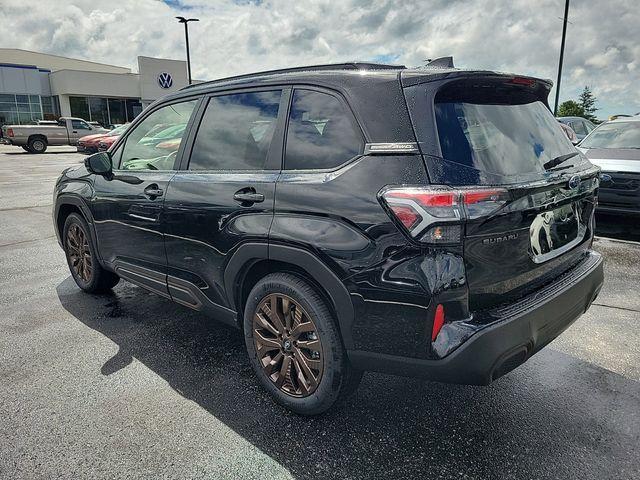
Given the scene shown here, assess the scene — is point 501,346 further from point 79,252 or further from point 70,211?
point 70,211

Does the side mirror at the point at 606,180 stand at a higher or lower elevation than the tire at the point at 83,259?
higher

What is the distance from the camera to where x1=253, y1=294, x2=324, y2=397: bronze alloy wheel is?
8.05 ft

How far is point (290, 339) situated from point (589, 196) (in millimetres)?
1928

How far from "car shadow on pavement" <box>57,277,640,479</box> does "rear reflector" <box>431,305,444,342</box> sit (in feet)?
2.29

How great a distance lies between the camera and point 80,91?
128ft

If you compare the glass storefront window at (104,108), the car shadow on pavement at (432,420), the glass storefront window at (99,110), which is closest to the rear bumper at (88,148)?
the glass storefront window at (104,108)

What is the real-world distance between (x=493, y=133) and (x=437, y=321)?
0.95m

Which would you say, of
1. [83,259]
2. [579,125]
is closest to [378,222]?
[83,259]

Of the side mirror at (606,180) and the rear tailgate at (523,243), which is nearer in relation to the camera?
the rear tailgate at (523,243)

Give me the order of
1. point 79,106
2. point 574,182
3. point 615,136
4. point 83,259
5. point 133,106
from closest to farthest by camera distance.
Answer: point 574,182 < point 83,259 < point 615,136 < point 79,106 < point 133,106

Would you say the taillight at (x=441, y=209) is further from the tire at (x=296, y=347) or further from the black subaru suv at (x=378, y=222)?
the tire at (x=296, y=347)

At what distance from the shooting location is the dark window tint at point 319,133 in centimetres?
229

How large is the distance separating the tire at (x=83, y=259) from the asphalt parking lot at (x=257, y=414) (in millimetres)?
504

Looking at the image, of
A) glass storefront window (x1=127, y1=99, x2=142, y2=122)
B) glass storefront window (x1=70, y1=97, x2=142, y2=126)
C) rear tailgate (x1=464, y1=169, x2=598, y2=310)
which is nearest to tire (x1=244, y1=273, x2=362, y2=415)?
rear tailgate (x1=464, y1=169, x2=598, y2=310)
